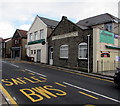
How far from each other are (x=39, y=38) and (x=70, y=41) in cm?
957

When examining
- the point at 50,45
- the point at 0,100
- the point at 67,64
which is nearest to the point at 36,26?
the point at 50,45

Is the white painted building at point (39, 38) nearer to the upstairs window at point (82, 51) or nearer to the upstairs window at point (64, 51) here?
the upstairs window at point (64, 51)

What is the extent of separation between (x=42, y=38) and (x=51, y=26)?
2985 mm

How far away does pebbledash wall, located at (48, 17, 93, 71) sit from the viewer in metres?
14.4

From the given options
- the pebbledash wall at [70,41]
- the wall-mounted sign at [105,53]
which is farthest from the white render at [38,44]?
the wall-mounted sign at [105,53]

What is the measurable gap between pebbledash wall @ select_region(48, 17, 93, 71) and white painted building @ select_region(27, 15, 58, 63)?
94.0 inches

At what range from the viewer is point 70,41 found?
16312 mm

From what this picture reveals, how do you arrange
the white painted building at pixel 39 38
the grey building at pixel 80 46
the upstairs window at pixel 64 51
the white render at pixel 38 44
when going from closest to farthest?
the grey building at pixel 80 46
the upstairs window at pixel 64 51
the white render at pixel 38 44
the white painted building at pixel 39 38

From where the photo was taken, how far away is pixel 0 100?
4723mm

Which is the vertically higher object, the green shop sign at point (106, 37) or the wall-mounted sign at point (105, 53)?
the green shop sign at point (106, 37)

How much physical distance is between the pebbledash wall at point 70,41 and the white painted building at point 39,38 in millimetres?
2387

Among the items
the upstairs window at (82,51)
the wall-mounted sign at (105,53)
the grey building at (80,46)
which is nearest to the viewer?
the grey building at (80,46)

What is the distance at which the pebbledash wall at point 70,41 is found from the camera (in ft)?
47.1

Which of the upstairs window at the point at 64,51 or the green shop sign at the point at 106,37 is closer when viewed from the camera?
the green shop sign at the point at 106,37
